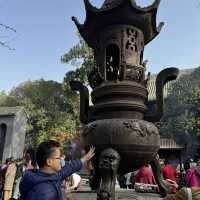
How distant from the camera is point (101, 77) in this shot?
532 centimetres

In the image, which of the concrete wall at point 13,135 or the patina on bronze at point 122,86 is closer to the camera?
the patina on bronze at point 122,86

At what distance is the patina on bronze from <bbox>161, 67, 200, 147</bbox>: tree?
21278 mm

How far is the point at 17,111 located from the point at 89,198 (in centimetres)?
2665

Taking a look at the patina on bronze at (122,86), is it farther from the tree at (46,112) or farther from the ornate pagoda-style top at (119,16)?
the tree at (46,112)

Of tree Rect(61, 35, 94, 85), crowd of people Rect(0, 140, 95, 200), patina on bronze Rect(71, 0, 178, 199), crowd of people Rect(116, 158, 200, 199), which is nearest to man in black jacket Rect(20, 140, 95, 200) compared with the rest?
crowd of people Rect(0, 140, 95, 200)

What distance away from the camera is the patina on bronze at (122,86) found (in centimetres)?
468

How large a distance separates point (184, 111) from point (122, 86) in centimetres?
2340

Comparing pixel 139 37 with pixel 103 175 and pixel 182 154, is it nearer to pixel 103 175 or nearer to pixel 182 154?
pixel 103 175

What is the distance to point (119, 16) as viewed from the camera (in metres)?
5.36

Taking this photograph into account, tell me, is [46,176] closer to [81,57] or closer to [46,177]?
[46,177]

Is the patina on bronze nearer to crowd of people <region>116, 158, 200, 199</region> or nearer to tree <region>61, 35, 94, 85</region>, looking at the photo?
crowd of people <region>116, 158, 200, 199</region>

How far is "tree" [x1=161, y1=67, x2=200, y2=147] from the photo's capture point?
2608cm

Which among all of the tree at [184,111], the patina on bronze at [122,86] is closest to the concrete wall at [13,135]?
the tree at [184,111]

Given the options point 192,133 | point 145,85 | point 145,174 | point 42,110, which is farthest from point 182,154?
point 145,85
